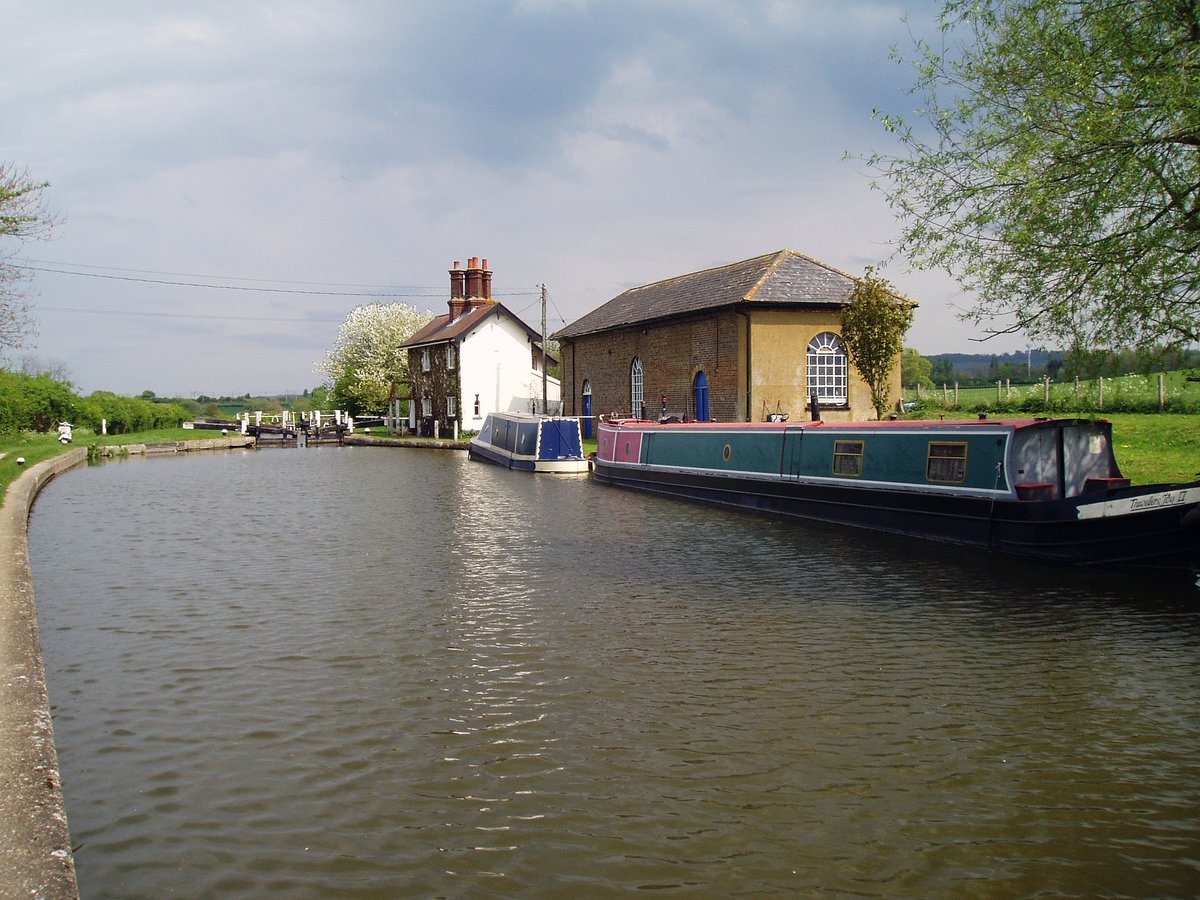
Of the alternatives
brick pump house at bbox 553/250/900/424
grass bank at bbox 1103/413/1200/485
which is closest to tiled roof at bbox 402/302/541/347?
brick pump house at bbox 553/250/900/424

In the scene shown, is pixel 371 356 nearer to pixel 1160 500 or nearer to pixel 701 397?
pixel 701 397

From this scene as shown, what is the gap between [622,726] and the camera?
216 inches

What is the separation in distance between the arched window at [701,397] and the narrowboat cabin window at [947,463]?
1428 cm

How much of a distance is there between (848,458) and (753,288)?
37.3 feet

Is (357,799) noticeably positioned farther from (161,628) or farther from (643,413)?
(643,413)

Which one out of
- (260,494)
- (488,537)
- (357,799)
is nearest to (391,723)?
(357,799)

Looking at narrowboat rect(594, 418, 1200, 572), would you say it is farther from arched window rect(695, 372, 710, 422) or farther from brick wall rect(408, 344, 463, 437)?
brick wall rect(408, 344, 463, 437)

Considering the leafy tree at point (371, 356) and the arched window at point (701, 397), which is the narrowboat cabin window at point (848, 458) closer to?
the arched window at point (701, 397)

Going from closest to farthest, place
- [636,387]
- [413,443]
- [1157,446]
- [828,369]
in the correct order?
[1157,446]
[828,369]
[636,387]
[413,443]

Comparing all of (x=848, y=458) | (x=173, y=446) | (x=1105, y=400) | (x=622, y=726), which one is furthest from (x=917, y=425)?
(x=173, y=446)

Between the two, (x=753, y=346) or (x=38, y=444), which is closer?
(x=753, y=346)

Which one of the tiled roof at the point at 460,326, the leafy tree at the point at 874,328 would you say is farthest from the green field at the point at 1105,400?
the tiled roof at the point at 460,326

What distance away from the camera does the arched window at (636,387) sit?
30.6 metres

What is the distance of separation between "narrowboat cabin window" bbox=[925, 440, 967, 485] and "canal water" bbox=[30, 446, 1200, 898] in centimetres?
125
